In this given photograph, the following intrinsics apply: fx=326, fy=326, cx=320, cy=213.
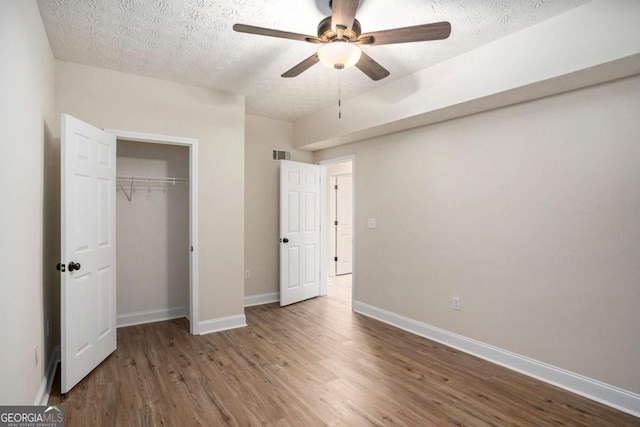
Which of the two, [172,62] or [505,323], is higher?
[172,62]

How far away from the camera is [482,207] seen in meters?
3.10

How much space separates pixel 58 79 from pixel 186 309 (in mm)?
2853

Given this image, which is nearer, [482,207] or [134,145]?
[482,207]

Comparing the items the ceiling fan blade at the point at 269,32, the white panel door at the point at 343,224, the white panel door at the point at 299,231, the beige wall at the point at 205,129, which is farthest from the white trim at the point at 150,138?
the white panel door at the point at 343,224

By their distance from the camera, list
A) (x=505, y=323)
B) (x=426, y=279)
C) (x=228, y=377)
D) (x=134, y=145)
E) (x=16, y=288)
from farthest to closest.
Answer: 1. (x=134, y=145)
2. (x=426, y=279)
3. (x=505, y=323)
4. (x=228, y=377)
5. (x=16, y=288)

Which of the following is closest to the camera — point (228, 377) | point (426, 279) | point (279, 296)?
point (228, 377)

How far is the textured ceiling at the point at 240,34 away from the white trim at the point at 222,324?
2658mm

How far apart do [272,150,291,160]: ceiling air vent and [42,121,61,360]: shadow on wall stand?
2638mm

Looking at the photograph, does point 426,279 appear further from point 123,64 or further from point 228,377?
point 123,64

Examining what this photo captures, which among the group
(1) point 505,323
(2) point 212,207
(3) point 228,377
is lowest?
(3) point 228,377

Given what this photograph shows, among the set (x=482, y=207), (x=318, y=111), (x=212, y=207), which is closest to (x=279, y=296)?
(x=212, y=207)

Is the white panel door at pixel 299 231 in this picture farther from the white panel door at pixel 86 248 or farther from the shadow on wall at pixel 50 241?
the shadow on wall at pixel 50 241

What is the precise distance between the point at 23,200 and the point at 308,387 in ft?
7.56

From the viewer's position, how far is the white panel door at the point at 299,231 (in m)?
4.72
